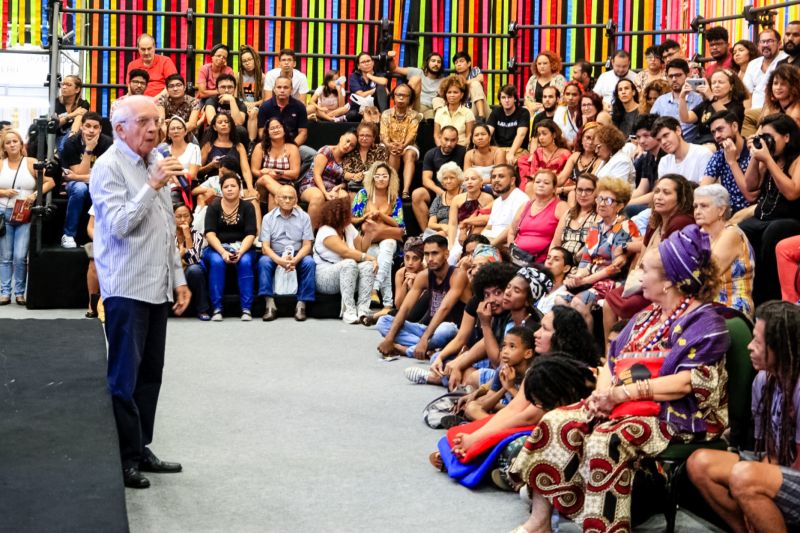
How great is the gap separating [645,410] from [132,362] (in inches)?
72.5

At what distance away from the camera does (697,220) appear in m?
5.79

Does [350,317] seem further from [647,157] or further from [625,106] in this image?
[625,106]

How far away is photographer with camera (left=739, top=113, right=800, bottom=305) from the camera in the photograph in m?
6.22

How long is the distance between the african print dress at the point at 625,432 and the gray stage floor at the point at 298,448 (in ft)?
0.88

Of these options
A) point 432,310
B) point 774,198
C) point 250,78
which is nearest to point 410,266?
point 432,310

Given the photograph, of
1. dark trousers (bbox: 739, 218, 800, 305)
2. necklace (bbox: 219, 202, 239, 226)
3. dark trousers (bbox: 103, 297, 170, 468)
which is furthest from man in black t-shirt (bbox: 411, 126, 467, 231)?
dark trousers (bbox: 103, 297, 170, 468)

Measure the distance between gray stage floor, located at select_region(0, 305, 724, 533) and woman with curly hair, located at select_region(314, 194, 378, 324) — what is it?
0.97m

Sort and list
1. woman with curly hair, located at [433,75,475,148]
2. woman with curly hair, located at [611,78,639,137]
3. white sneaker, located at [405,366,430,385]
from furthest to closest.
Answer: woman with curly hair, located at [433,75,475,148] → woman with curly hair, located at [611,78,639,137] → white sneaker, located at [405,366,430,385]

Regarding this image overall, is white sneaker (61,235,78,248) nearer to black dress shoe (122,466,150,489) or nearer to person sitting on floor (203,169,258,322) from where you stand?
person sitting on floor (203,169,258,322)

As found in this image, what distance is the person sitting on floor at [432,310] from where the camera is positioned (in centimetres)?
738

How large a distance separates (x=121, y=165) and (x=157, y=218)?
0.24 m

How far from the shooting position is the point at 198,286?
8.83 m

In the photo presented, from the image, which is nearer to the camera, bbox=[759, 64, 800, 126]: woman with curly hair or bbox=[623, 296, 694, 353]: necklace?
bbox=[623, 296, 694, 353]: necklace

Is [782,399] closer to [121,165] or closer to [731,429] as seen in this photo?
[731,429]
